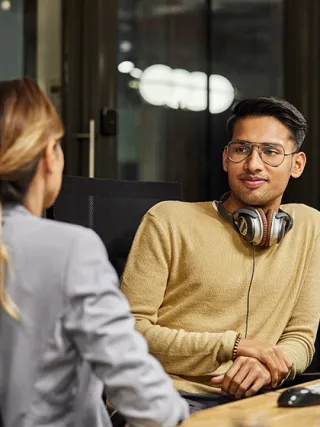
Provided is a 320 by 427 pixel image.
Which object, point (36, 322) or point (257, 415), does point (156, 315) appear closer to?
point (257, 415)

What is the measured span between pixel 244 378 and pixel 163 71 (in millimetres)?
2392

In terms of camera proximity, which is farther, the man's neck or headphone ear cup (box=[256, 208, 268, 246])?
the man's neck

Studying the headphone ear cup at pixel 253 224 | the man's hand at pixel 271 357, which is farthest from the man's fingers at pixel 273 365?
the headphone ear cup at pixel 253 224

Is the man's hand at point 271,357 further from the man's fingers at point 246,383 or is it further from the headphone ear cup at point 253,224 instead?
the headphone ear cup at point 253,224

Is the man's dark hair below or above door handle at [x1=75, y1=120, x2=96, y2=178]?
above

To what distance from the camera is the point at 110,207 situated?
2322mm

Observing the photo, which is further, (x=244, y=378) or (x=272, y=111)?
(x=272, y=111)

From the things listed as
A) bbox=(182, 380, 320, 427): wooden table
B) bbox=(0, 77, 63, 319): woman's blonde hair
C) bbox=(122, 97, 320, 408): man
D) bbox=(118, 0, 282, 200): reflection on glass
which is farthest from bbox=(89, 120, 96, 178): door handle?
bbox=(0, 77, 63, 319): woman's blonde hair

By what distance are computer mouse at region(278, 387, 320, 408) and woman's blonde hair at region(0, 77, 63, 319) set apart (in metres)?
0.56

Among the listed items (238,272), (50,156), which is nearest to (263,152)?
(238,272)

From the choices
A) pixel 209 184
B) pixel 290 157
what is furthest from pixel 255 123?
pixel 209 184

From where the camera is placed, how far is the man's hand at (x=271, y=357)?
1943mm

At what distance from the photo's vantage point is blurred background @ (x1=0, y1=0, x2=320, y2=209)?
373 centimetres

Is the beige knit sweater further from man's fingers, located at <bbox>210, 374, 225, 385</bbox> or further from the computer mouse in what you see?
the computer mouse
